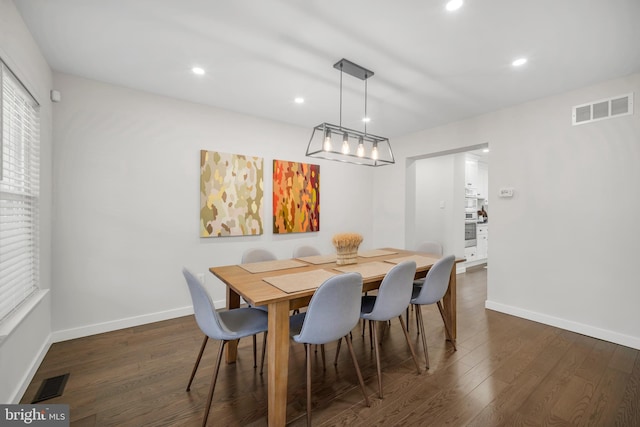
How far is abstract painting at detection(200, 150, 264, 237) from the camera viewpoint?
335 cm

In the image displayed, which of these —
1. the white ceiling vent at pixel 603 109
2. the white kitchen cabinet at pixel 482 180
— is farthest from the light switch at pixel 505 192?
the white kitchen cabinet at pixel 482 180

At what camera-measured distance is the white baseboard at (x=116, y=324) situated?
262cm

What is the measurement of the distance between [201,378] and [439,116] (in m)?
3.93

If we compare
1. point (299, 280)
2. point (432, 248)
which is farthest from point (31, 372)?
point (432, 248)

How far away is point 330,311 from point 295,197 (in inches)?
103

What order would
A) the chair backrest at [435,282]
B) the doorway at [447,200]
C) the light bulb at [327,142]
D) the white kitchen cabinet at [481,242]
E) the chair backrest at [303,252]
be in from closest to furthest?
the chair backrest at [435,282] → the light bulb at [327,142] → the chair backrest at [303,252] → the doorway at [447,200] → the white kitchen cabinet at [481,242]

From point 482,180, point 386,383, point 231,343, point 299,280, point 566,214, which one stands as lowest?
point 386,383

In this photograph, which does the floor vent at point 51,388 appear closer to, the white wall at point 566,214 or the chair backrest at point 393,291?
the chair backrest at point 393,291

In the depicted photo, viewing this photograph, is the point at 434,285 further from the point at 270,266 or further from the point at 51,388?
the point at 51,388

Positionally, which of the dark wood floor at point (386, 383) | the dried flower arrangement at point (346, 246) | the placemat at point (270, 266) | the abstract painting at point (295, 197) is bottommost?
the dark wood floor at point (386, 383)

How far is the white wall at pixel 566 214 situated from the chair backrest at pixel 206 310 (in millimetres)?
3389

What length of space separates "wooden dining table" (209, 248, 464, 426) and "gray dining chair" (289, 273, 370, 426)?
11cm

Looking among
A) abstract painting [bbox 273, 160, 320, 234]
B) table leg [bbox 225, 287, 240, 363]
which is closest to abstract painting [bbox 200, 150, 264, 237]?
abstract painting [bbox 273, 160, 320, 234]

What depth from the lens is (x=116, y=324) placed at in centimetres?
286
